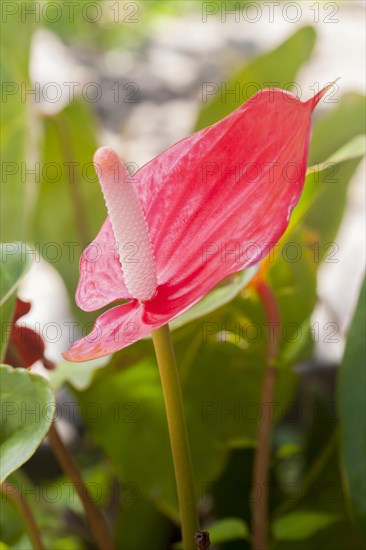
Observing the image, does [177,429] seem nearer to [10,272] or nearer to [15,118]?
[10,272]

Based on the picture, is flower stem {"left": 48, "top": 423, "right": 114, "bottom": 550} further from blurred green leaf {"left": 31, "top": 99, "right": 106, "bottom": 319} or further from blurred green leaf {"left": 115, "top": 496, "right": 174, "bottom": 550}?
blurred green leaf {"left": 31, "top": 99, "right": 106, "bottom": 319}

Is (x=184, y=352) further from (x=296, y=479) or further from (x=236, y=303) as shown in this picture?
(x=296, y=479)

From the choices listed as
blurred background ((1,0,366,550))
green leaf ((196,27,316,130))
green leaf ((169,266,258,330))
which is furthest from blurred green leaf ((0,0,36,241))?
green leaf ((169,266,258,330))

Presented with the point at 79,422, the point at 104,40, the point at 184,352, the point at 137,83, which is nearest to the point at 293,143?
the point at 184,352

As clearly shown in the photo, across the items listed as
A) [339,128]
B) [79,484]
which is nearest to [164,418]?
[79,484]

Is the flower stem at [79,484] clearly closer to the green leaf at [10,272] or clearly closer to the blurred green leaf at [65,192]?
the green leaf at [10,272]

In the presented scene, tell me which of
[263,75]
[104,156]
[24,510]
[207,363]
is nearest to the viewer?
[104,156]
